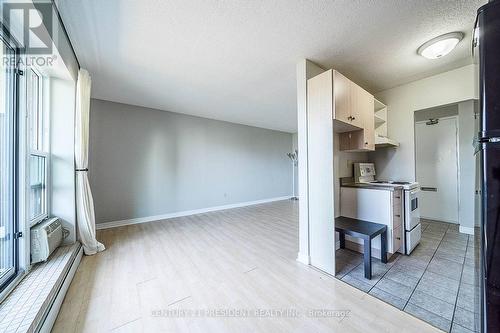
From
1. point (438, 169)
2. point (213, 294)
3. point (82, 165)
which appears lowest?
point (213, 294)

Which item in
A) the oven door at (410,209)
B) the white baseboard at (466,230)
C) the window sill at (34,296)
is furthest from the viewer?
the white baseboard at (466,230)

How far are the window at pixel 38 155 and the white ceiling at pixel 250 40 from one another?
640 millimetres

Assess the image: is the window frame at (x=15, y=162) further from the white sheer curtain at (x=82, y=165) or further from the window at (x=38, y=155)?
the white sheer curtain at (x=82, y=165)

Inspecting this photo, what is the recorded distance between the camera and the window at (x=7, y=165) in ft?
4.98

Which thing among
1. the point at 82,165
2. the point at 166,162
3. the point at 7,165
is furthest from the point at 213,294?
the point at 166,162

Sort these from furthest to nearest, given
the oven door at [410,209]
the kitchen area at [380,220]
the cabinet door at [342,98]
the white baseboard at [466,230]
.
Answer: the white baseboard at [466,230], the oven door at [410,209], the cabinet door at [342,98], the kitchen area at [380,220]

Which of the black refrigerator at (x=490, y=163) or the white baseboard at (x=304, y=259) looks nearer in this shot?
the black refrigerator at (x=490, y=163)

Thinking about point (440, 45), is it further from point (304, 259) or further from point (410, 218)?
point (304, 259)

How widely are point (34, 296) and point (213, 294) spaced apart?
1316 mm

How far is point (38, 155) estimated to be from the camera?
2098 mm

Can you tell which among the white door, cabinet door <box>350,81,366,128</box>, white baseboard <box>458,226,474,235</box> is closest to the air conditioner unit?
cabinet door <box>350,81,366,128</box>

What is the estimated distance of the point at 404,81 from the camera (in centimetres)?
296

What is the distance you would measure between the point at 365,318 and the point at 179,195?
4083 mm

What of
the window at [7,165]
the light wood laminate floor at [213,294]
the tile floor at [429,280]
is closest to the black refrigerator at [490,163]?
the tile floor at [429,280]
